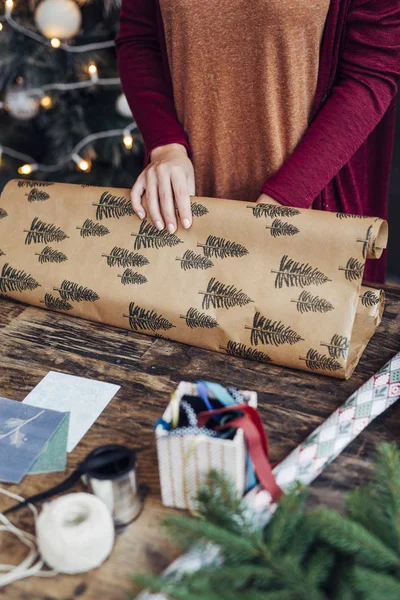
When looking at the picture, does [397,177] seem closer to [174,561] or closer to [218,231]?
[218,231]

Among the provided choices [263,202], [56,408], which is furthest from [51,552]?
[263,202]

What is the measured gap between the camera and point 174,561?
577 mm

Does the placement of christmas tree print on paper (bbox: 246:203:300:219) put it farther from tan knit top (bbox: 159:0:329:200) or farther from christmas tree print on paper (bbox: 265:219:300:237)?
tan knit top (bbox: 159:0:329:200)

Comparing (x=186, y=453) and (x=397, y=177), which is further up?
(x=186, y=453)

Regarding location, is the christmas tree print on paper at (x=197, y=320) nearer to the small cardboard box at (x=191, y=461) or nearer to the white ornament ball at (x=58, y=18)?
the small cardboard box at (x=191, y=461)

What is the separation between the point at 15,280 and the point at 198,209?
39cm

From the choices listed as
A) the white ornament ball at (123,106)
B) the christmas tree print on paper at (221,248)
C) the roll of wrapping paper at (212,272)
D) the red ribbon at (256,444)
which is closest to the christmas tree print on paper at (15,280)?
the roll of wrapping paper at (212,272)

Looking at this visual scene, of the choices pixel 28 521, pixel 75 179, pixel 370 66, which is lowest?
pixel 75 179

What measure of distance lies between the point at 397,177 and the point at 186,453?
1.74m

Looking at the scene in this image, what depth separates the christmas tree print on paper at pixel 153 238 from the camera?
37.5 inches

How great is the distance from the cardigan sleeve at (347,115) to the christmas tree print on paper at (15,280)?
47cm

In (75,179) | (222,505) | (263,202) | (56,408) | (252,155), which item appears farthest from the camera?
(75,179)

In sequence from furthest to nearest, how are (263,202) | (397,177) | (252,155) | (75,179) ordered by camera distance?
(75,179), (397,177), (252,155), (263,202)

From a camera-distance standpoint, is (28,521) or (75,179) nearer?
(28,521)
